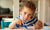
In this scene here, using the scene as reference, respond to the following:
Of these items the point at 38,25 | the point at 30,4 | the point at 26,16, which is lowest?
the point at 38,25

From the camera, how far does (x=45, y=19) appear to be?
70cm

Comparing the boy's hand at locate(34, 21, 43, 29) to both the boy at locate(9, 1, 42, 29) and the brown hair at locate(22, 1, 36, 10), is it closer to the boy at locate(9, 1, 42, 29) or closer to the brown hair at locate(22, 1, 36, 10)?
the boy at locate(9, 1, 42, 29)

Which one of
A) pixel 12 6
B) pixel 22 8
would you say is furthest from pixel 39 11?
pixel 12 6

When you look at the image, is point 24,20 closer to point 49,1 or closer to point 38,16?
point 38,16

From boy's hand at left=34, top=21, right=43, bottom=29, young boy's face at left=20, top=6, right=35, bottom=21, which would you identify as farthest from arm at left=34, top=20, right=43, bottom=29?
young boy's face at left=20, top=6, right=35, bottom=21

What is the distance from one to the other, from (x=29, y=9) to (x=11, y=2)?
0.19 metres

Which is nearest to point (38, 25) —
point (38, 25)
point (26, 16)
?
point (38, 25)

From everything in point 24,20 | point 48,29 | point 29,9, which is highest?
point 29,9

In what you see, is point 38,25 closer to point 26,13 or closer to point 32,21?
point 32,21

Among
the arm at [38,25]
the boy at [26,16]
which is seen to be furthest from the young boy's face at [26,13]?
the arm at [38,25]

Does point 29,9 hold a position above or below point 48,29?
above

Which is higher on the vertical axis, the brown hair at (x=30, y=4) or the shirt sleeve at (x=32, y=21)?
the brown hair at (x=30, y=4)

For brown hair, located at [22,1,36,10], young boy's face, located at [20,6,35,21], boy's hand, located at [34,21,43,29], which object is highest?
brown hair, located at [22,1,36,10]

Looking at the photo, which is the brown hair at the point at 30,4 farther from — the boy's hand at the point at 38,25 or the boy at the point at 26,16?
the boy's hand at the point at 38,25
